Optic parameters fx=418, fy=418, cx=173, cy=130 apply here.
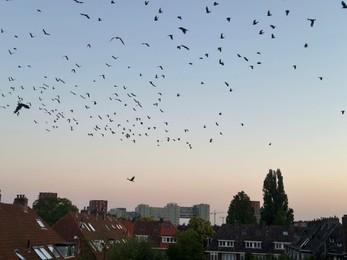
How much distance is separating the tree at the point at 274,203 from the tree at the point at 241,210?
326 centimetres

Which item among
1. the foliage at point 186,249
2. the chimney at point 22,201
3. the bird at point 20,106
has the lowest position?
the foliage at point 186,249

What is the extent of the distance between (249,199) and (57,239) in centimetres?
6937

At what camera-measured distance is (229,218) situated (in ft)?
353

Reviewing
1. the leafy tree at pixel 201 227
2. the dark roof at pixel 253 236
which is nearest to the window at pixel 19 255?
the dark roof at pixel 253 236

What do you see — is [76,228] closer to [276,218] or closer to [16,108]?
[16,108]

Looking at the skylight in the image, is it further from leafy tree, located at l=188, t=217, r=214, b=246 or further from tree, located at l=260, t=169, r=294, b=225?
tree, located at l=260, t=169, r=294, b=225

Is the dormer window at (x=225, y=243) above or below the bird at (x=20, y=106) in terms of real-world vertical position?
below

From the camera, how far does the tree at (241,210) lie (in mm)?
105400

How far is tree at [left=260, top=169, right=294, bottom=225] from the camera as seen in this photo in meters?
103

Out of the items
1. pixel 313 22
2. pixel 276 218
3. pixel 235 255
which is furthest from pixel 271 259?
pixel 313 22

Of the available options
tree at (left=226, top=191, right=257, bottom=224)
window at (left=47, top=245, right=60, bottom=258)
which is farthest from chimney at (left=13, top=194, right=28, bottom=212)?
tree at (left=226, top=191, right=257, bottom=224)

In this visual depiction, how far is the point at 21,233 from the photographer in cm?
3884

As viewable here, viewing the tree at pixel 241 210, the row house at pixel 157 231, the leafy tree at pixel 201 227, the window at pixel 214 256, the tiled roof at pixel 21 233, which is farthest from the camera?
the tree at pixel 241 210

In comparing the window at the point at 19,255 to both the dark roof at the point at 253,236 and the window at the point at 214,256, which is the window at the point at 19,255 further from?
the dark roof at the point at 253,236
